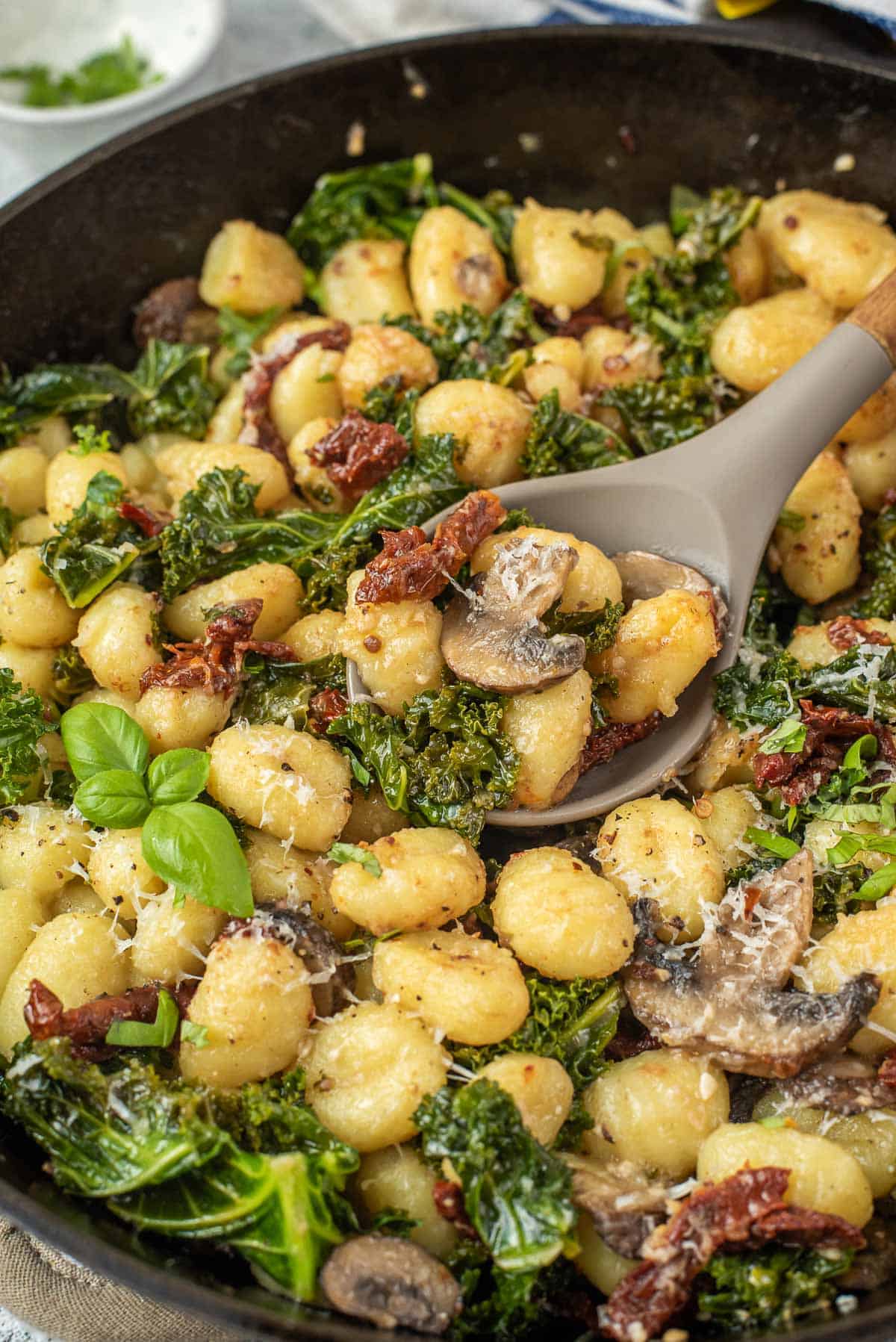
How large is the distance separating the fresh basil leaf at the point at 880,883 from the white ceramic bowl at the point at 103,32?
4.74 meters

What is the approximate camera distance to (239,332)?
4.80 meters

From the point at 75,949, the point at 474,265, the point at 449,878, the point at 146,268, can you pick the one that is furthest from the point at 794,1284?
the point at 146,268

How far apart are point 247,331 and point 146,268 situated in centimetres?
53

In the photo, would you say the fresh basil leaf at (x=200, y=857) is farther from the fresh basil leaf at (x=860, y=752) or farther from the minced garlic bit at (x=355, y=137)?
the minced garlic bit at (x=355, y=137)

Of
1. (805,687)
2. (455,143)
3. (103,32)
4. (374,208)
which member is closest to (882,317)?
(805,687)

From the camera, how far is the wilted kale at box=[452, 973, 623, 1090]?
315cm

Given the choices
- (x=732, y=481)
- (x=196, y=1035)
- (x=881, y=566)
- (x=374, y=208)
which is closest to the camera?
(x=196, y=1035)

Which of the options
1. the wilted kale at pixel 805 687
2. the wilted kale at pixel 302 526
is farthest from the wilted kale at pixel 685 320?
the wilted kale at pixel 805 687

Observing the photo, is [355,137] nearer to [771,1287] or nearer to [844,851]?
[844,851]

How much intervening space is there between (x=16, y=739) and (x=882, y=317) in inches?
116

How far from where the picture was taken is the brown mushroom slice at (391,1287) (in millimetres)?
2748

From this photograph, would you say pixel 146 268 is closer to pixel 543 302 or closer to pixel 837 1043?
pixel 543 302

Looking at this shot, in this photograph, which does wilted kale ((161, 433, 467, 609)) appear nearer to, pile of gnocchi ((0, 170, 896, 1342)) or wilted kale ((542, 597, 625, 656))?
pile of gnocchi ((0, 170, 896, 1342))

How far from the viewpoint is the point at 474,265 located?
4637 millimetres
